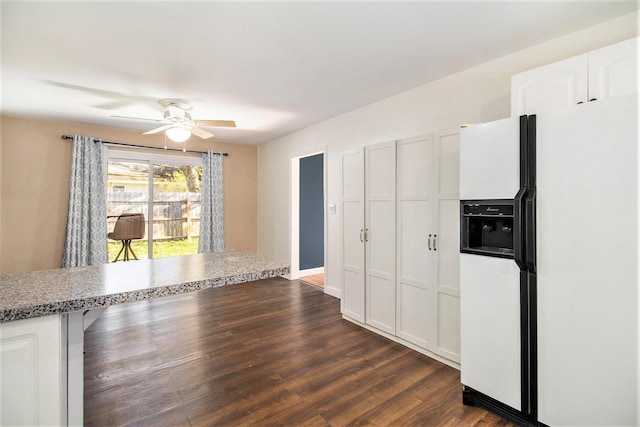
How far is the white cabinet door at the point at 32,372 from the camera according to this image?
1.19 metres

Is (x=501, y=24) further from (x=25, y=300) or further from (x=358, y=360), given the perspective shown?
(x=25, y=300)

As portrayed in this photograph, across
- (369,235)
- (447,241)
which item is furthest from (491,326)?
(369,235)

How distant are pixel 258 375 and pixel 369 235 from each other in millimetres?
1682

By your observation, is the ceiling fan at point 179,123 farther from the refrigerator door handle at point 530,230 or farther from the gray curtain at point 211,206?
the refrigerator door handle at point 530,230

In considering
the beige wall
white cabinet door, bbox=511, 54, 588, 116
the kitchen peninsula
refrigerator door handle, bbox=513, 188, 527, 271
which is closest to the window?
the beige wall

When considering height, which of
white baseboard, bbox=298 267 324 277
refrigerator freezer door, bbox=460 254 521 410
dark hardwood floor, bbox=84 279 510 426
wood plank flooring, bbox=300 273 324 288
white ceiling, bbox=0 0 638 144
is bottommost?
dark hardwood floor, bbox=84 279 510 426

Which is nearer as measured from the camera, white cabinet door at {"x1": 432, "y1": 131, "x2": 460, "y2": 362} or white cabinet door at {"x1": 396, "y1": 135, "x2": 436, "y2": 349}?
white cabinet door at {"x1": 432, "y1": 131, "x2": 460, "y2": 362}

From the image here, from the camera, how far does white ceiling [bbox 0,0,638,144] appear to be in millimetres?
1771

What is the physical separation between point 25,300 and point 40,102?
323 centimetres

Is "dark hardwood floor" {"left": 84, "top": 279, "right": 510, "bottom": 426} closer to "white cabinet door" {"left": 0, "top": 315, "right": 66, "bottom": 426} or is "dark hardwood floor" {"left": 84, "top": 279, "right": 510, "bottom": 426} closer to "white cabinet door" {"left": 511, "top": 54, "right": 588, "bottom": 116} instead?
"white cabinet door" {"left": 0, "top": 315, "right": 66, "bottom": 426}

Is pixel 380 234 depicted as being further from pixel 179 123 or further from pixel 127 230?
pixel 127 230

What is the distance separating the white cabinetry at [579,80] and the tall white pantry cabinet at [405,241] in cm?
58

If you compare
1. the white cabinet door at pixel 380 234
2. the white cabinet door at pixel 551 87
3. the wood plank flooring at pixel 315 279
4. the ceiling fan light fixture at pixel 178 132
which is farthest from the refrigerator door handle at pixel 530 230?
the wood plank flooring at pixel 315 279

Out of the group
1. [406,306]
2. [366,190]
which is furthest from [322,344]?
[366,190]
